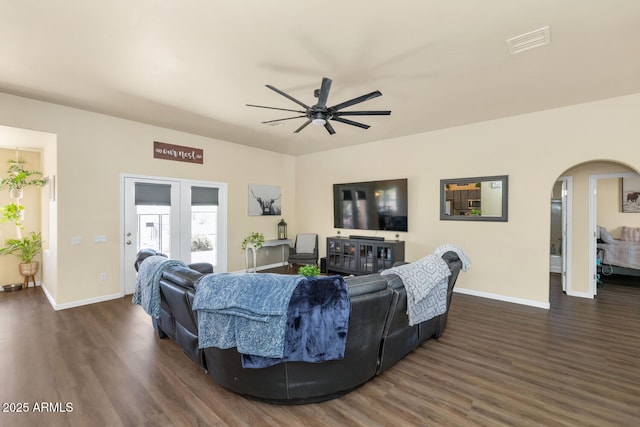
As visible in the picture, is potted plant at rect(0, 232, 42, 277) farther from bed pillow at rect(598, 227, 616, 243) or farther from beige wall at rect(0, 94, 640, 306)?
bed pillow at rect(598, 227, 616, 243)

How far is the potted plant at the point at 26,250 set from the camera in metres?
4.91

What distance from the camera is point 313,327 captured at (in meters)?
1.91

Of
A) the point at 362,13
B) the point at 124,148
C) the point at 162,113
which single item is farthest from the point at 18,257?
the point at 362,13

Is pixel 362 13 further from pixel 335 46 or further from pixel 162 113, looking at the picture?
pixel 162 113

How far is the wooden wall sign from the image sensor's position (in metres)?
5.05

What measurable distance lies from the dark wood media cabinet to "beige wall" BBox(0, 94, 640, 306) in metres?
0.41

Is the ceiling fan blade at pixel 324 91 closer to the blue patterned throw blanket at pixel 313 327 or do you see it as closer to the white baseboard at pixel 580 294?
the blue patterned throw blanket at pixel 313 327

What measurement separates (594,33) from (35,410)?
5257mm

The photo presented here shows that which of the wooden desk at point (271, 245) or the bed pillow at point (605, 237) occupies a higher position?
the bed pillow at point (605, 237)

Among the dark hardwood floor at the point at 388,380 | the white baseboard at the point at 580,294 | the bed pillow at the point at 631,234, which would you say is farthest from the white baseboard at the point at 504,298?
the bed pillow at the point at 631,234

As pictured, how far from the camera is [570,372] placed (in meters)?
2.49

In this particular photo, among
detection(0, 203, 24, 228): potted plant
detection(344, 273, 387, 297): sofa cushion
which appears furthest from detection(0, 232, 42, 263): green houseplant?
detection(344, 273, 387, 297): sofa cushion

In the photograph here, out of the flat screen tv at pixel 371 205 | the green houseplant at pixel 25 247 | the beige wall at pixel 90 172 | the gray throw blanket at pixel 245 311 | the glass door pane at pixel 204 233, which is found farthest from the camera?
the glass door pane at pixel 204 233

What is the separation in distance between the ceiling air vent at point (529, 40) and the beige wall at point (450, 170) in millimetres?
2105
